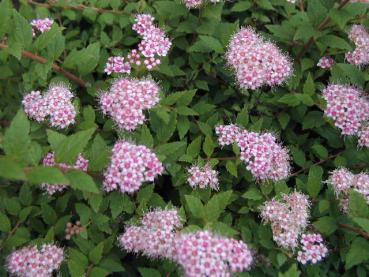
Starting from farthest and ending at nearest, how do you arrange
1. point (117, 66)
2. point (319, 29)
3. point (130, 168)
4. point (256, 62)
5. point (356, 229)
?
point (117, 66)
point (319, 29)
point (256, 62)
point (356, 229)
point (130, 168)

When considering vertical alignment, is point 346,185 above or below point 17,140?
below

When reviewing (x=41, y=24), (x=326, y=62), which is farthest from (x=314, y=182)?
(x=41, y=24)

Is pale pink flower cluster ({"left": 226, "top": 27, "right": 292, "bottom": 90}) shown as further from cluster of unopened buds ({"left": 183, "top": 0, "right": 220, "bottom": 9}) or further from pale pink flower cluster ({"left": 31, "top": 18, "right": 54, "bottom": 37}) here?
pale pink flower cluster ({"left": 31, "top": 18, "right": 54, "bottom": 37})

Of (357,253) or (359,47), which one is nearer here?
(357,253)

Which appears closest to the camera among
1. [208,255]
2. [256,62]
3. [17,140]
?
[17,140]

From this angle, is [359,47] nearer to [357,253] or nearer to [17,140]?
[357,253]

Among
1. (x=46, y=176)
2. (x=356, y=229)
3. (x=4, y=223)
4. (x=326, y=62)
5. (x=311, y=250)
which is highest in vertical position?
(x=326, y=62)

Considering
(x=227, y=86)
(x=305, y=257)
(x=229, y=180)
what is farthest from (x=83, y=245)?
(x=227, y=86)

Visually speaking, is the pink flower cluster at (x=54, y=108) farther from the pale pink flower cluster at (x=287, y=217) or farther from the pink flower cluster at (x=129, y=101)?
the pale pink flower cluster at (x=287, y=217)
